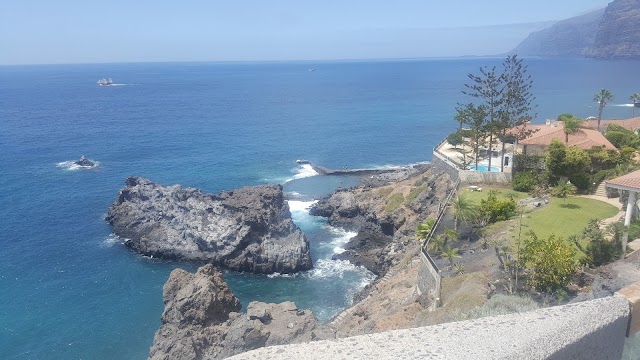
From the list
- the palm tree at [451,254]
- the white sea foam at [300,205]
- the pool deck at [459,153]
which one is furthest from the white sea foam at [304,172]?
the palm tree at [451,254]

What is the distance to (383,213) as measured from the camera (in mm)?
50781

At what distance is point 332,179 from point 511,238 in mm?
42574

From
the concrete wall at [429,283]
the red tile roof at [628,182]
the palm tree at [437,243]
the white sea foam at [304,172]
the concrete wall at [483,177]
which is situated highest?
the red tile roof at [628,182]

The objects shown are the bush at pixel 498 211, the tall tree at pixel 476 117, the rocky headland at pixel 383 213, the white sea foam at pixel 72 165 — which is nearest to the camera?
the bush at pixel 498 211

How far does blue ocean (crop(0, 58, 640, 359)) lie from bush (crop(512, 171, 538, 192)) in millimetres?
13643

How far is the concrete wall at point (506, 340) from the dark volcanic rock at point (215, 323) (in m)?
14.4

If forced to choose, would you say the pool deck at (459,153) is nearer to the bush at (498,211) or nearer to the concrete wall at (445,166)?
the concrete wall at (445,166)

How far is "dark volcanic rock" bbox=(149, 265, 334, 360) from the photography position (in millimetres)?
26469

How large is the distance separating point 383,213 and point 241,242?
14.7 meters

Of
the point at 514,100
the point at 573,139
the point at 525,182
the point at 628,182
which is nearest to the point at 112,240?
the point at 525,182

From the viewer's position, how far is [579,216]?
98.5 feet

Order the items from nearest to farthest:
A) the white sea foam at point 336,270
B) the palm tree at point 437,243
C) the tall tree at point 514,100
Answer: the palm tree at point 437,243
the tall tree at point 514,100
the white sea foam at point 336,270

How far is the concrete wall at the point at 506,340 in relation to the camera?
32.1 feet

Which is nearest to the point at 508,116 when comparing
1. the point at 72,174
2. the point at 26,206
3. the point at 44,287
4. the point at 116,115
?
the point at 44,287
